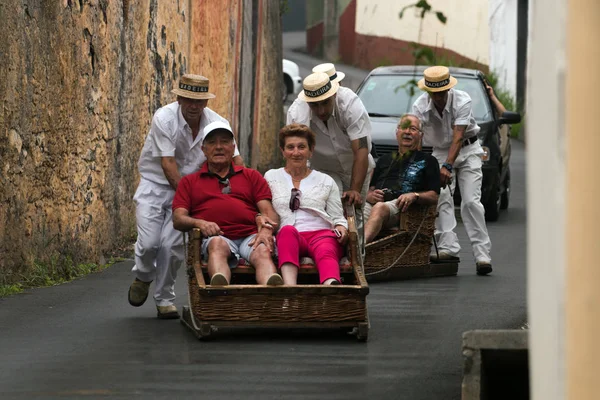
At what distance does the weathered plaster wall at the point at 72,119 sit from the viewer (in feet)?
38.2

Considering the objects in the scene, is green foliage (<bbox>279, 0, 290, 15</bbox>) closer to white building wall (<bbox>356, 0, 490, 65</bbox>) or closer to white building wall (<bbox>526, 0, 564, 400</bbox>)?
white building wall (<bbox>356, 0, 490, 65</bbox>)

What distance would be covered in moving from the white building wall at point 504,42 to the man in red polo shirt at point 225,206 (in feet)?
69.9

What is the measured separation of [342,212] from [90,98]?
167 inches

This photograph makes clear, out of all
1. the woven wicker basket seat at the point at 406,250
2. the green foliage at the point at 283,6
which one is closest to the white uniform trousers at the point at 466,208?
the woven wicker basket seat at the point at 406,250

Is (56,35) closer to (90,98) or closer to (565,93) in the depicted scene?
(90,98)

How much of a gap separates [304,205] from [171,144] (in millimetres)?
994

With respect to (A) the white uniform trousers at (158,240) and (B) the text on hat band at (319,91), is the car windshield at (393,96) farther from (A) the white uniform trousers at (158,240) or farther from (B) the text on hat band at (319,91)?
(A) the white uniform trousers at (158,240)

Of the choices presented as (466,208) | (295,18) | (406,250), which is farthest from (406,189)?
(295,18)

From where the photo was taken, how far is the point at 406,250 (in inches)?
488

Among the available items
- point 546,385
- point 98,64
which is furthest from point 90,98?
point 546,385

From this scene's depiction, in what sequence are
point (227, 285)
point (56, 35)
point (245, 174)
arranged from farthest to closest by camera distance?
point (56, 35) < point (245, 174) < point (227, 285)

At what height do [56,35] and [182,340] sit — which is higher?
[56,35]

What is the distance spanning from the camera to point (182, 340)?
9070 millimetres

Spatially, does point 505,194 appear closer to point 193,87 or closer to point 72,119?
point 72,119
